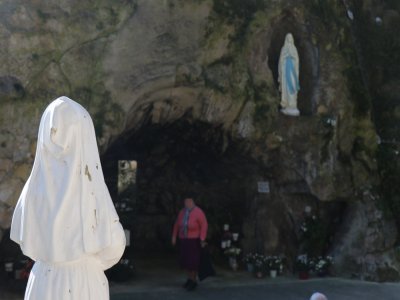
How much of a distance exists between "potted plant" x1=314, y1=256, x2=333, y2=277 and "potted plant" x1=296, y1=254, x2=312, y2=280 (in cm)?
15

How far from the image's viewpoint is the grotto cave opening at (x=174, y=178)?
1158cm

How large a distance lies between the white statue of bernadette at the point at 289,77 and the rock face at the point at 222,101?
0.21m

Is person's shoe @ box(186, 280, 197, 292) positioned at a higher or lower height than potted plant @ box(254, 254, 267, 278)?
lower

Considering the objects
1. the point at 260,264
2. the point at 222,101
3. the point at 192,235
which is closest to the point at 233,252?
the point at 260,264

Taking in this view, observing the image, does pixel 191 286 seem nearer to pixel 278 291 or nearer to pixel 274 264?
pixel 278 291

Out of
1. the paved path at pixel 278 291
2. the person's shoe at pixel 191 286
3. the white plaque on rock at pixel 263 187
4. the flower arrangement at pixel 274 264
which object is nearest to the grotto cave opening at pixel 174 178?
the white plaque on rock at pixel 263 187

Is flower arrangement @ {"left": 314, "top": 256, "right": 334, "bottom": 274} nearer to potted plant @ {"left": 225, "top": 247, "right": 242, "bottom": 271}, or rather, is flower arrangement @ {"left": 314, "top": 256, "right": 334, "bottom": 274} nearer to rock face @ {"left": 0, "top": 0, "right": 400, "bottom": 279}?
rock face @ {"left": 0, "top": 0, "right": 400, "bottom": 279}

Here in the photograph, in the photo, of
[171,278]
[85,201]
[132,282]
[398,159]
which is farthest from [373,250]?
[85,201]

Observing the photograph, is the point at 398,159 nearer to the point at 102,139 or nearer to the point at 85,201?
the point at 102,139

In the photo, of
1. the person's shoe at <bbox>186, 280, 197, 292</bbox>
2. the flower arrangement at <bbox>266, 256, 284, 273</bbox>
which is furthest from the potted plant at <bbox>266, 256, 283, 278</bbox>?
the person's shoe at <bbox>186, 280, 197, 292</bbox>

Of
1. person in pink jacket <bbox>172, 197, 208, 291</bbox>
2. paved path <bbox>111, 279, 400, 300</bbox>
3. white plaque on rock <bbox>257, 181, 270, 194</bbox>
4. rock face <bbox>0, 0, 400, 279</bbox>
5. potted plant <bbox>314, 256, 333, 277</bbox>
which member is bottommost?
paved path <bbox>111, 279, 400, 300</bbox>

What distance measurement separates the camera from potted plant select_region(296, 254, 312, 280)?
10375 mm

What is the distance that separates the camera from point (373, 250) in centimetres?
1050

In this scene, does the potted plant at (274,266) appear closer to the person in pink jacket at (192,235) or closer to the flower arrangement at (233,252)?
the flower arrangement at (233,252)
